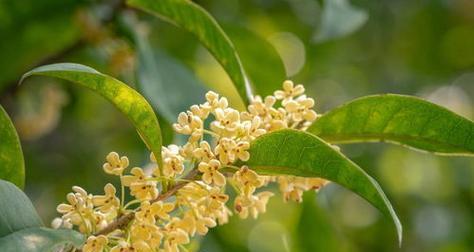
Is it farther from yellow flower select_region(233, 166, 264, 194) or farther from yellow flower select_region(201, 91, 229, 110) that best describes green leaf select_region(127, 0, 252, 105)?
yellow flower select_region(233, 166, 264, 194)

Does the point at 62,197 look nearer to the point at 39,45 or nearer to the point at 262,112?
the point at 39,45

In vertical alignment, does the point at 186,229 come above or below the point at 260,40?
below

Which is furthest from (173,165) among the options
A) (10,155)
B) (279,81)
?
(279,81)

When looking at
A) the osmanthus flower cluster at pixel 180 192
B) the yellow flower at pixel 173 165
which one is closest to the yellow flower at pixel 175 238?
the osmanthus flower cluster at pixel 180 192

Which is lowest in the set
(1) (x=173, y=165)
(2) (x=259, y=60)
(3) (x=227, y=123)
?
(1) (x=173, y=165)

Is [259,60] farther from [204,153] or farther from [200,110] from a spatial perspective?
[204,153]

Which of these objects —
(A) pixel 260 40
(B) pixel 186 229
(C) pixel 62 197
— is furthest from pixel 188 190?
(C) pixel 62 197
